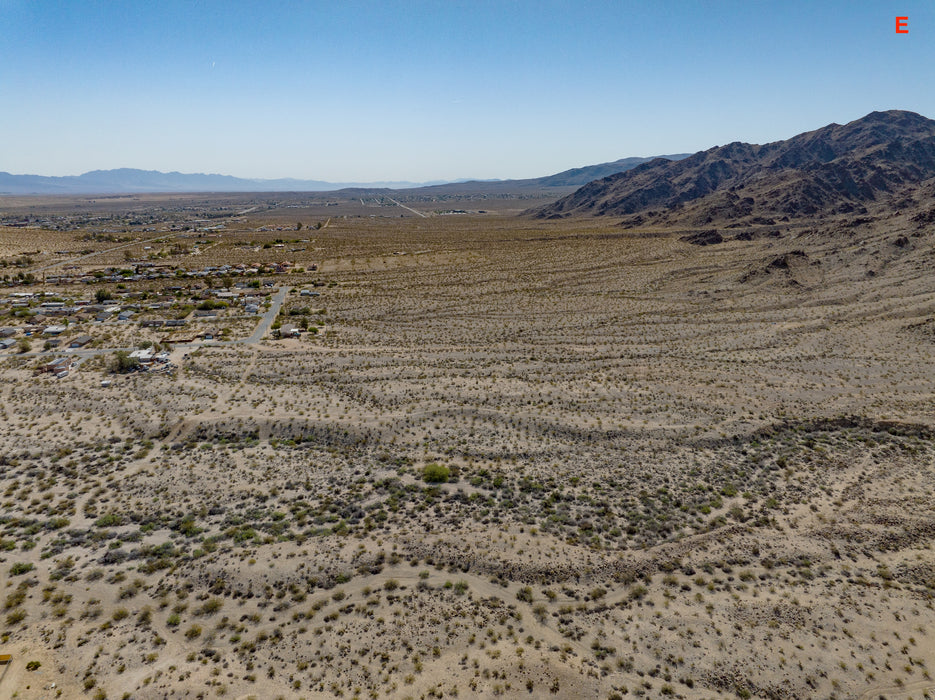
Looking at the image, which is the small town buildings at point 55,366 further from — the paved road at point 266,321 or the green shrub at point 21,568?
the green shrub at point 21,568

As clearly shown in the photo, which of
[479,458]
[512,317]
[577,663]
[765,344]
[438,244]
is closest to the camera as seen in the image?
[577,663]

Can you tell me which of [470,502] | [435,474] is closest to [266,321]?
[435,474]

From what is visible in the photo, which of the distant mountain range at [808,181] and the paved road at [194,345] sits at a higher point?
the distant mountain range at [808,181]

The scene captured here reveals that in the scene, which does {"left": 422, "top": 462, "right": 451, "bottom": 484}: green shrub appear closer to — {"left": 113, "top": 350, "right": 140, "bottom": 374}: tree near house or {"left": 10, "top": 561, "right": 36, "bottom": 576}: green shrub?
{"left": 10, "top": 561, "right": 36, "bottom": 576}: green shrub

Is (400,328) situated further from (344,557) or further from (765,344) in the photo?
(765,344)

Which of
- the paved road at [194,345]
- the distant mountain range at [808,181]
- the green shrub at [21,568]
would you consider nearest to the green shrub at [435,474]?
the green shrub at [21,568]

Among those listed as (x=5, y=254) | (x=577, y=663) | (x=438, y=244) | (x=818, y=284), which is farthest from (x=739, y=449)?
(x=5, y=254)

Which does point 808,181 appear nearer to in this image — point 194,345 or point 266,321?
point 266,321

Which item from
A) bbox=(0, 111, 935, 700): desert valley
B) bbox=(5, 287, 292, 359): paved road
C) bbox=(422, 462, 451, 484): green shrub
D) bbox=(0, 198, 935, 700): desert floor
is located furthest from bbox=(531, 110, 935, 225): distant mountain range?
bbox=(422, 462, 451, 484): green shrub
